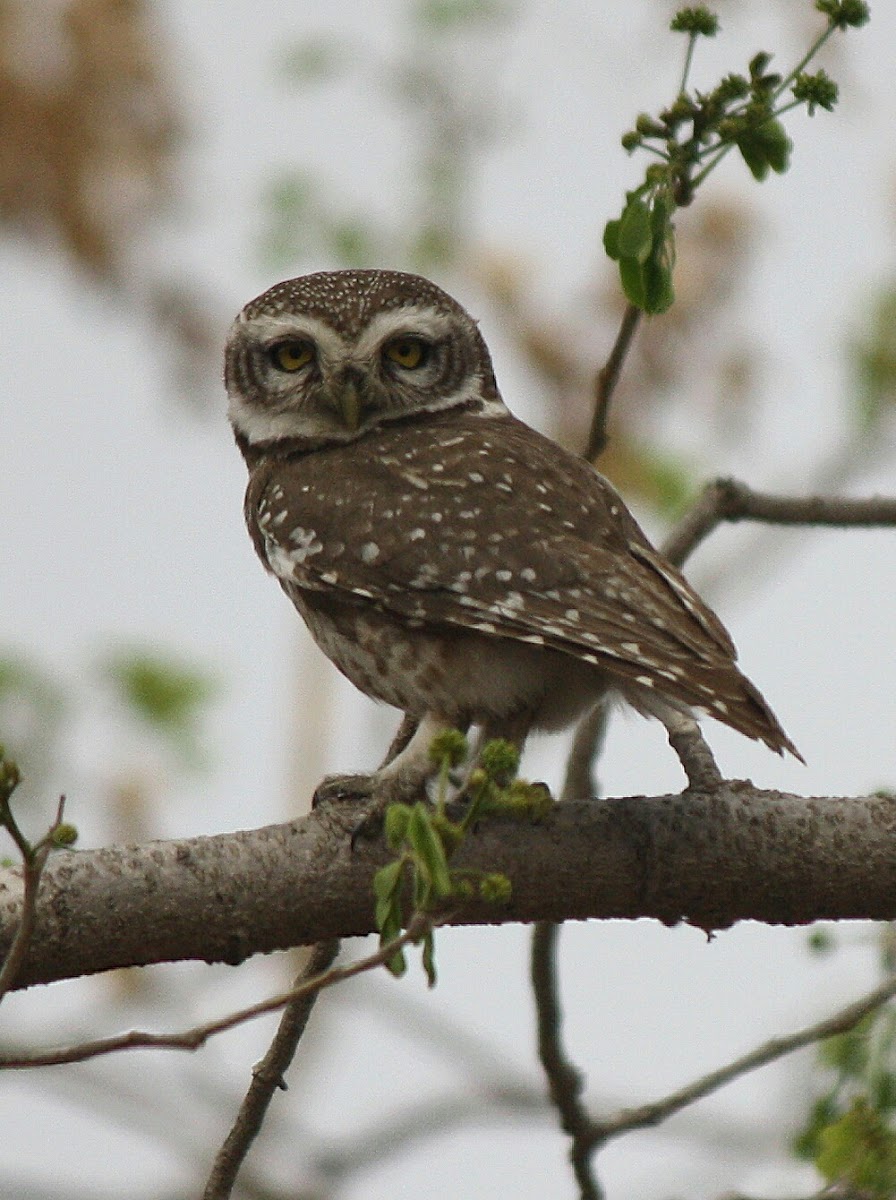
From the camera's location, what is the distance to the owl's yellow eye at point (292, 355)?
4.52 m

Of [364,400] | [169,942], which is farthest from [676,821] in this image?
[364,400]

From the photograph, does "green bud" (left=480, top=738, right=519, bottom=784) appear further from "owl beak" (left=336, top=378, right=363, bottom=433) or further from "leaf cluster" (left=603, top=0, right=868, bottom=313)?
"owl beak" (left=336, top=378, right=363, bottom=433)

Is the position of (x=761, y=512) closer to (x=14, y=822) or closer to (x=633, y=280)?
(x=633, y=280)

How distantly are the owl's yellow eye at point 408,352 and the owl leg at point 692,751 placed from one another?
1.53 meters

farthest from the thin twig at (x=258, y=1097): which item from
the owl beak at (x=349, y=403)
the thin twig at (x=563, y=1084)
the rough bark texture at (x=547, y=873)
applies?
the owl beak at (x=349, y=403)

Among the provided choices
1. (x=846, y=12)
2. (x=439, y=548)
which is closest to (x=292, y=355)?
(x=439, y=548)

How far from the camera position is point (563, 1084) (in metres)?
3.34

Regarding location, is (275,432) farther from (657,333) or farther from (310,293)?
(657,333)

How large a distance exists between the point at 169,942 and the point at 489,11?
499cm

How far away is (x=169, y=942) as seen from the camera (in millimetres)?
2691

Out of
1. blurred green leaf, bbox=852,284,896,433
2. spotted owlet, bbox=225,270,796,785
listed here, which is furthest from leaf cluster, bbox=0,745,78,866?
blurred green leaf, bbox=852,284,896,433

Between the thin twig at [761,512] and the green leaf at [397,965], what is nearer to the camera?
the green leaf at [397,965]

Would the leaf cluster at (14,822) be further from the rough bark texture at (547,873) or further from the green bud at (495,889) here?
the rough bark texture at (547,873)

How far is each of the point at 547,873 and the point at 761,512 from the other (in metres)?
1.40
